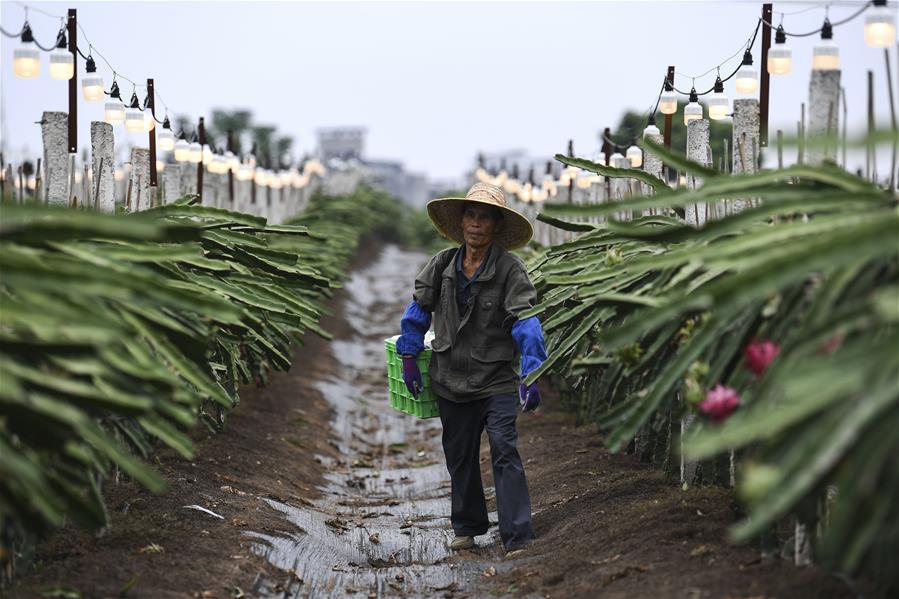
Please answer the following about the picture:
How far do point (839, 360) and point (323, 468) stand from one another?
274 inches

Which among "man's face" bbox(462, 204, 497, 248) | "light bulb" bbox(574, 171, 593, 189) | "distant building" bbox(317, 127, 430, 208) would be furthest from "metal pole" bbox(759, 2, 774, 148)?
"distant building" bbox(317, 127, 430, 208)

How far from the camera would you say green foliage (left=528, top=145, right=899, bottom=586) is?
338cm

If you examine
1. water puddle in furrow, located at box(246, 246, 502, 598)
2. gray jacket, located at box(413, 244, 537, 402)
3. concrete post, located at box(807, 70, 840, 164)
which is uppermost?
concrete post, located at box(807, 70, 840, 164)

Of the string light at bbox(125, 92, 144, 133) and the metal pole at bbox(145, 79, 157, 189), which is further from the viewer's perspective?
the metal pole at bbox(145, 79, 157, 189)

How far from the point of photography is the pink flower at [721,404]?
4.58 m

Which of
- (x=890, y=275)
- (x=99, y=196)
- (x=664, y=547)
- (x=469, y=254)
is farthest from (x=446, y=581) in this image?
(x=99, y=196)

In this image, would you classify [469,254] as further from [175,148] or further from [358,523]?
[175,148]

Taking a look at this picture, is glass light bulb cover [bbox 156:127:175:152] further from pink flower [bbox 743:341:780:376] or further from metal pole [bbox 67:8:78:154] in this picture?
pink flower [bbox 743:341:780:376]

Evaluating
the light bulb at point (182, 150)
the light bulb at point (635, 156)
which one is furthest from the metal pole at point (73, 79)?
the light bulb at point (635, 156)

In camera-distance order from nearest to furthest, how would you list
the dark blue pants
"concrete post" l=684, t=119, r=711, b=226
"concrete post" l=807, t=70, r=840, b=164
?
"concrete post" l=807, t=70, r=840, b=164 < the dark blue pants < "concrete post" l=684, t=119, r=711, b=226

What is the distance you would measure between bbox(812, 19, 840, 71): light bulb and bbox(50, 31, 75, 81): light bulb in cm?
605

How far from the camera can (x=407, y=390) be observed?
730 centimetres

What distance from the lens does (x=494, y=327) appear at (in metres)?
6.85

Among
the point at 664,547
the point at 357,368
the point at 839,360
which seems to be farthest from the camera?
the point at 357,368
